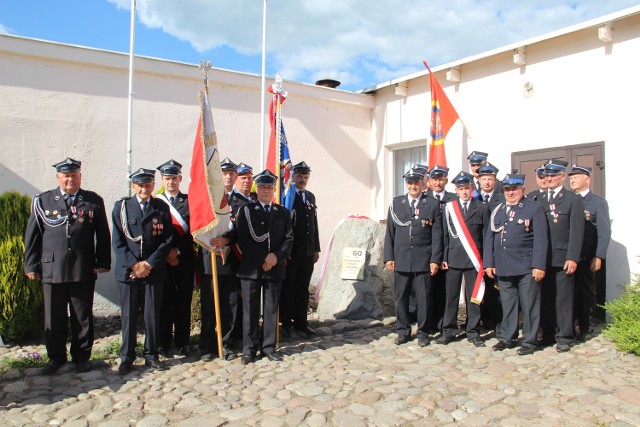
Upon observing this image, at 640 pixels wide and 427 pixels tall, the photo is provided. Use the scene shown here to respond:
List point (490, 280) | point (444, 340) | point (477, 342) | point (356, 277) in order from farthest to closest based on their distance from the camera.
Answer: point (356, 277)
point (490, 280)
point (444, 340)
point (477, 342)

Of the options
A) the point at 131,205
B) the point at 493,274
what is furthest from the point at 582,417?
the point at 131,205

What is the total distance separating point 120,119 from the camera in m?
7.73

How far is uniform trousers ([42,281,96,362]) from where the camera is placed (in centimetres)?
509

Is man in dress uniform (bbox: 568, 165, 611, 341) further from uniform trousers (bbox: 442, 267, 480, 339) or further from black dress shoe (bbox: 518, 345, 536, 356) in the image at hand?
uniform trousers (bbox: 442, 267, 480, 339)

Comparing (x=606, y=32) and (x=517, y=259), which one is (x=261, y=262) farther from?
(x=606, y=32)

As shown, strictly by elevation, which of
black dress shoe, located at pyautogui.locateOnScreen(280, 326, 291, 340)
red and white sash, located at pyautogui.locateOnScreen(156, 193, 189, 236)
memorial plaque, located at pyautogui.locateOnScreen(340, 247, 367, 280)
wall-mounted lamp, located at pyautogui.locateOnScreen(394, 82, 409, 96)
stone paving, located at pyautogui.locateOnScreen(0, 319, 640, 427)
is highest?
wall-mounted lamp, located at pyautogui.locateOnScreen(394, 82, 409, 96)

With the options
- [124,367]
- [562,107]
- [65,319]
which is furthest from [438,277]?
[65,319]

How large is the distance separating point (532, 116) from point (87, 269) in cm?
596

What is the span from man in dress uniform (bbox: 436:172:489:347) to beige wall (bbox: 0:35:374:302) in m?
3.81

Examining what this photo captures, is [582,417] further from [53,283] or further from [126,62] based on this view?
[126,62]

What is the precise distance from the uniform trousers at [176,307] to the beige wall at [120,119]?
232cm

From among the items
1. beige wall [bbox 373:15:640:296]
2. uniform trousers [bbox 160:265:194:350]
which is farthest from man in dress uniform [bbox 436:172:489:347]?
uniform trousers [bbox 160:265:194:350]

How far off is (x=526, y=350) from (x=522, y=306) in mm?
429

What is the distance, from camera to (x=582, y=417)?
12.8 feet
